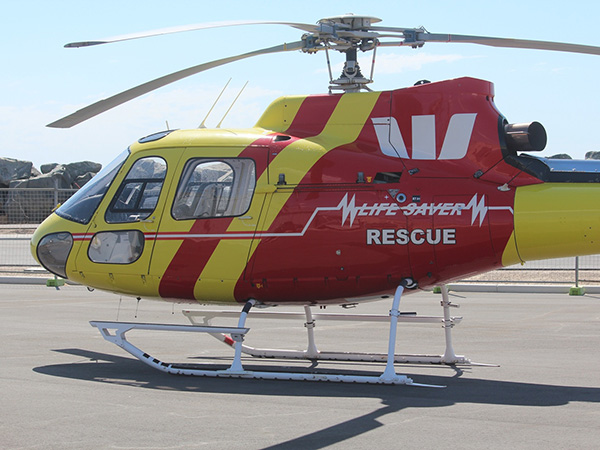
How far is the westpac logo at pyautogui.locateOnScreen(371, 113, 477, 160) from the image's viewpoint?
31.2 ft

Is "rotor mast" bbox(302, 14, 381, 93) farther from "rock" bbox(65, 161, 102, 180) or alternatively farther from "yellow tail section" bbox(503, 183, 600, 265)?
"rock" bbox(65, 161, 102, 180)

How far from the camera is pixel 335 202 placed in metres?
9.46

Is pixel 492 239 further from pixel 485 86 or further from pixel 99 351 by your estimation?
pixel 99 351

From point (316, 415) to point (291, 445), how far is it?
1039 mm

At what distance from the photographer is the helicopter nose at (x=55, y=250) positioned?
410 inches

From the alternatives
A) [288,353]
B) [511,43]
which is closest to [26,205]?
[288,353]

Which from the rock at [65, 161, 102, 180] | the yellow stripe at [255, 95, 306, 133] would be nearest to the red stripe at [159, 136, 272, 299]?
the yellow stripe at [255, 95, 306, 133]

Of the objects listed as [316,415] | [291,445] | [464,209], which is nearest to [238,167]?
[464,209]

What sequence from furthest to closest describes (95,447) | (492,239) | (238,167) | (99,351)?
1. (99,351)
2. (238,167)
3. (492,239)
4. (95,447)

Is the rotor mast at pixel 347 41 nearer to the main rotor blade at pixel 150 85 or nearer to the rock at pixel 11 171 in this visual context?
the main rotor blade at pixel 150 85

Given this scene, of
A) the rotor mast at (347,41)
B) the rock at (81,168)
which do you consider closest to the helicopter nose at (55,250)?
the rotor mast at (347,41)

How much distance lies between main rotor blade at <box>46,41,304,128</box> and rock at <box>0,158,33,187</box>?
38404 mm

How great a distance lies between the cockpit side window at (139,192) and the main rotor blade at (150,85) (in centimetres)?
80

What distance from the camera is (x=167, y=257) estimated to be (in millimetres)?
9914
